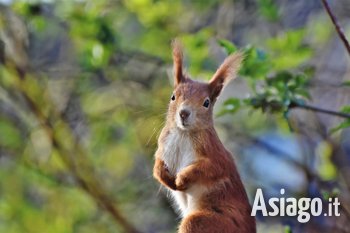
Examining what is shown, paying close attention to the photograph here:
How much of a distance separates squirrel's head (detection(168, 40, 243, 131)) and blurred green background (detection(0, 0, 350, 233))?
4.21 feet

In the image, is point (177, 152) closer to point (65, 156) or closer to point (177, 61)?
point (177, 61)

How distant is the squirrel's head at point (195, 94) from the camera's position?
0.87m

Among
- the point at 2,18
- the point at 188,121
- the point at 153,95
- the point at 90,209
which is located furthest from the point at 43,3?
the point at 188,121

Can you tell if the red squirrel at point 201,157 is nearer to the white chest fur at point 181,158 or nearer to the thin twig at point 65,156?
the white chest fur at point 181,158

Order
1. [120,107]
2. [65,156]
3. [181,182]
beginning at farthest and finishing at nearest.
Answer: [120,107] < [65,156] < [181,182]

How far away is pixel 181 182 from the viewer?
0.84 metres

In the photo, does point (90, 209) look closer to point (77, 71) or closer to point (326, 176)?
Result: point (77, 71)

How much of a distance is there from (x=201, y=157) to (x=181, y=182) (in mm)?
62

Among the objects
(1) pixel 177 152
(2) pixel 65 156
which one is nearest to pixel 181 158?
(1) pixel 177 152

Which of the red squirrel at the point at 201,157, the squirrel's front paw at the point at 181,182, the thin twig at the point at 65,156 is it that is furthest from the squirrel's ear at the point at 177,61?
the thin twig at the point at 65,156

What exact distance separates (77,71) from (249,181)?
744mm

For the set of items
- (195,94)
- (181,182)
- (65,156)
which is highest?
(65,156)

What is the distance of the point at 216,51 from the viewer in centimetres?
282

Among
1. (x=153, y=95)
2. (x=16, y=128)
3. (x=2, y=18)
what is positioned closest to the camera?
Answer: (x=153, y=95)
